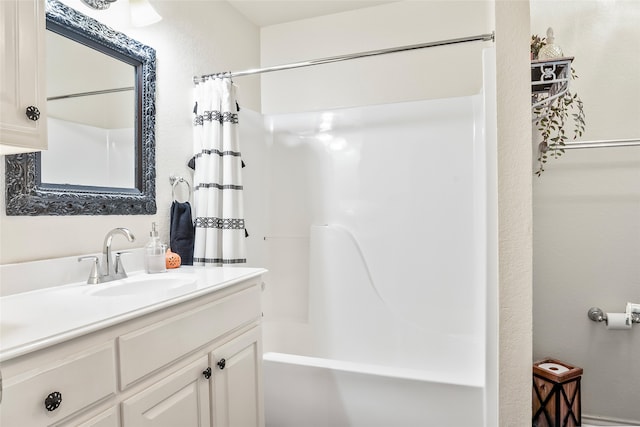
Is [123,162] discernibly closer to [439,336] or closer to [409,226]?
[409,226]

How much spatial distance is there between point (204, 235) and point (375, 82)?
61.5 inches

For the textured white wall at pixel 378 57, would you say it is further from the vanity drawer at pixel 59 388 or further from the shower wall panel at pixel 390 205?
the vanity drawer at pixel 59 388

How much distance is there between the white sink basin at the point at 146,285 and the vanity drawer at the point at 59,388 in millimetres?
315

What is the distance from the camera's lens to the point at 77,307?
1009 mm

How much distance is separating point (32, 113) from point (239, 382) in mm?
1071

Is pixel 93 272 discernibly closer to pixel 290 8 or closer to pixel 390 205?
pixel 390 205

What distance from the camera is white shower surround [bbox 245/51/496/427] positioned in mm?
2178

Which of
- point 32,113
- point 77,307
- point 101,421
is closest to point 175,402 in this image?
point 101,421

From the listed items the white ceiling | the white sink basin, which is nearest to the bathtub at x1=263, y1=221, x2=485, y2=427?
the white sink basin

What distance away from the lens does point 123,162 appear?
1616 millimetres

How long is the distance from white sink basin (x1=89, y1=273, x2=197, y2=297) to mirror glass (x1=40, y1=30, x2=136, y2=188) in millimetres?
403

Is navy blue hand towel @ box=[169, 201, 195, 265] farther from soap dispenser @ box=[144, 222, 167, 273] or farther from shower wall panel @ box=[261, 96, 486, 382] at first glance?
shower wall panel @ box=[261, 96, 486, 382]

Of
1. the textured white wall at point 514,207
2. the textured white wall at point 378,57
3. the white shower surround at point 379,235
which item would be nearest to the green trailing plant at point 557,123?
the white shower surround at point 379,235

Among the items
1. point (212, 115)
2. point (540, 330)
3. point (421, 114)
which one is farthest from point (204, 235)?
point (540, 330)
